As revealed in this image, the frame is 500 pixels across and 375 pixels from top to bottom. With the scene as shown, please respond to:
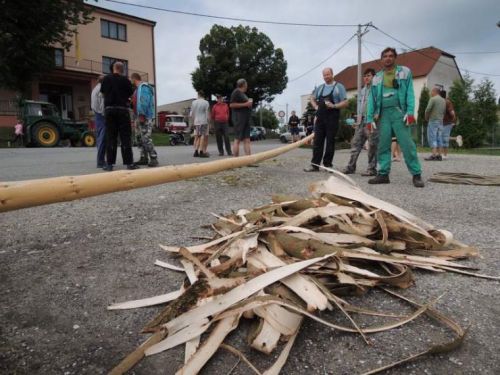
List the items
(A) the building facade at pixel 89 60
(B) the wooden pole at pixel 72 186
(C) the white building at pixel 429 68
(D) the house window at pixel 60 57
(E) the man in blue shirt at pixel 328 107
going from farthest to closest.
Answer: (C) the white building at pixel 429 68 < (D) the house window at pixel 60 57 < (A) the building facade at pixel 89 60 < (E) the man in blue shirt at pixel 328 107 < (B) the wooden pole at pixel 72 186

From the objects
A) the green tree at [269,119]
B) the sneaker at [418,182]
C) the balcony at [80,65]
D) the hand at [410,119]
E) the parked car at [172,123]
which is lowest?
the sneaker at [418,182]

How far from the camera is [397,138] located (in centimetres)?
521

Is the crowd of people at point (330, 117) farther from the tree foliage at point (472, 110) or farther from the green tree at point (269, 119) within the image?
the green tree at point (269, 119)

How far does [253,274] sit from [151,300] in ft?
1.62

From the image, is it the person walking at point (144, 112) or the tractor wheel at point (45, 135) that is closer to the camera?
the person walking at point (144, 112)

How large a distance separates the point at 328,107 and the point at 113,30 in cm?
3450

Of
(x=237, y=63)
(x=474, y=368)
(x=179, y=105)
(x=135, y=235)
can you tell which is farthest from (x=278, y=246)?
(x=179, y=105)

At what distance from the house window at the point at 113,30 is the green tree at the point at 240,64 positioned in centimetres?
1207

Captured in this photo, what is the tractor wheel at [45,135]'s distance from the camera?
1691 centimetres

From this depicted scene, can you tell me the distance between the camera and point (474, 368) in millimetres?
1343

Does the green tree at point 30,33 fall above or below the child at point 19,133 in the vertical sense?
above

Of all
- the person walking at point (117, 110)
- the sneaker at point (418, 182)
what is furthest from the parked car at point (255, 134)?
the sneaker at point (418, 182)

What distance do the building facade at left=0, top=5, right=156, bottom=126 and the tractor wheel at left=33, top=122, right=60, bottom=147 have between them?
1413 cm

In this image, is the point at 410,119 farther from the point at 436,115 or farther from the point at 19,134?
the point at 19,134
